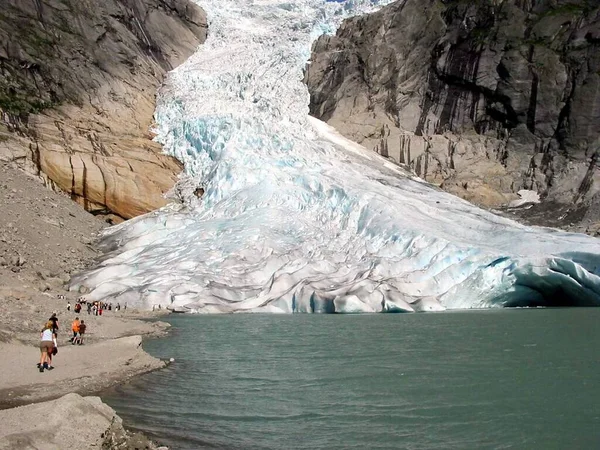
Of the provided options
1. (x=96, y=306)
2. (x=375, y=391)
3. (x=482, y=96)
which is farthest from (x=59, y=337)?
(x=482, y=96)

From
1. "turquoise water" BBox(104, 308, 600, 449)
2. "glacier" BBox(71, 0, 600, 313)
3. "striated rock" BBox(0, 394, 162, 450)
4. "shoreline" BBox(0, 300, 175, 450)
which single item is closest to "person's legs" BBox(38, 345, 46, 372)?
"shoreline" BBox(0, 300, 175, 450)

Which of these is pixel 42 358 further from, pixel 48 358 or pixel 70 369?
pixel 70 369

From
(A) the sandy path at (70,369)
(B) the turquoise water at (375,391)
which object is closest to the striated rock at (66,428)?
(B) the turquoise water at (375,391)

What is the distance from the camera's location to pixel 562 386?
892 centimetres

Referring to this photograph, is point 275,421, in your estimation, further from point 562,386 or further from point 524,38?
point 524,38

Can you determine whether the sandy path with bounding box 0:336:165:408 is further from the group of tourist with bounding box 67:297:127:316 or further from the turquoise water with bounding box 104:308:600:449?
the group of tourist with bounding box 67:297:127:316

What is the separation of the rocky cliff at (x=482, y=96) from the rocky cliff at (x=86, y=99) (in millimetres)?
13219

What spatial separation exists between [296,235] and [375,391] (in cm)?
1838

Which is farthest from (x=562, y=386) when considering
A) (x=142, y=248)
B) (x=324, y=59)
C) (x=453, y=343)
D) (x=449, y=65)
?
(x=324, y=59)

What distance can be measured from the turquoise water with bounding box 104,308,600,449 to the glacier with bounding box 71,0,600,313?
701 cm

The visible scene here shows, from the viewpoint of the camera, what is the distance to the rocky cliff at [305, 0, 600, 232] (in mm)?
36250

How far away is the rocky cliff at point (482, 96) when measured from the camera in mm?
36250

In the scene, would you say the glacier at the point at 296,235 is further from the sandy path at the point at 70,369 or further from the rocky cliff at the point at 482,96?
the sandy path at the point at 70,369

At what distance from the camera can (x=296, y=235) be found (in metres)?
27.1
